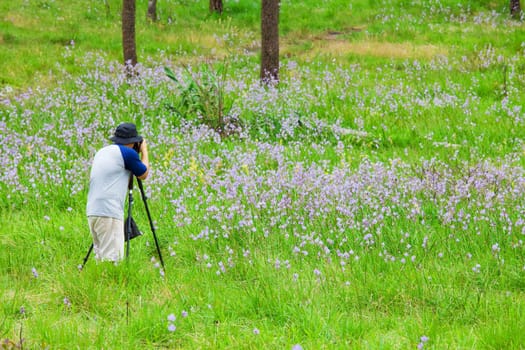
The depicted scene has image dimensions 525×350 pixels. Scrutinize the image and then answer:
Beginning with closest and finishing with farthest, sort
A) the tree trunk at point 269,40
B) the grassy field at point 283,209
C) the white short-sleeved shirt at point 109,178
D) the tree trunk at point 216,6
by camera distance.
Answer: the grassy field at point 283,209, the white short-sleeved shirt at point 109,178, the tree trunk at point 269,40, the tree trunk at point 216,6

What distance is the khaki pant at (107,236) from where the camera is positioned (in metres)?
5.09

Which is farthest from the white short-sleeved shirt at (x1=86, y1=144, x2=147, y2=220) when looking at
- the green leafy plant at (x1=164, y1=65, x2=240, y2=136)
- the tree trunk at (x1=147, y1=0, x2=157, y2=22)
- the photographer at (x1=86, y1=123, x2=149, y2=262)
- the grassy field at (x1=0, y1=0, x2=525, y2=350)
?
the tree trunk at (x1=147, y1=0, x2=157, y2=22)

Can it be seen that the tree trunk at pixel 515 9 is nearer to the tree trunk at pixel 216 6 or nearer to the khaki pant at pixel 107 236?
the tree trunk at pixel 216 6

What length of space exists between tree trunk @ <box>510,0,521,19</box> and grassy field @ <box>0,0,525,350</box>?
595cm

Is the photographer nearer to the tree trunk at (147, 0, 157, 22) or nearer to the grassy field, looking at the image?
the grassy field

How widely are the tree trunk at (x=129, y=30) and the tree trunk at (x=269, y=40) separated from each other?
9.77 ft

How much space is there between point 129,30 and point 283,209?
834cm

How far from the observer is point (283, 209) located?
5.97 metres

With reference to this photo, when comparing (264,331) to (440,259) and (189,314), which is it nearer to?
(189,314)

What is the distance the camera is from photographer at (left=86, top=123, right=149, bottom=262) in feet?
16.5

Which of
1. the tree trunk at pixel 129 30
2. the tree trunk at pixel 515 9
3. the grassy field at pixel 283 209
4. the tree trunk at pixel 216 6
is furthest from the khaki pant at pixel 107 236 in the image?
the tree trunk at pixel 216 6

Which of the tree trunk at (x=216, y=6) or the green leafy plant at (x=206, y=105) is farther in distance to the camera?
the tree trunk at (x=216, y=6)

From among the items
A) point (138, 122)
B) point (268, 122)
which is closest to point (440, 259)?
point (268, 122)

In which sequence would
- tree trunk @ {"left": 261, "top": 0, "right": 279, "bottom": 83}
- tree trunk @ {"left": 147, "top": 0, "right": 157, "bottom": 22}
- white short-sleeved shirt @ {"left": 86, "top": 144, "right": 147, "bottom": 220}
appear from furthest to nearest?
tree trunk @ {"left": 147, "top": 0, "right": 157, "bottom": 22}, tree trunk @ {"left": 261, "top": 0, "right": 279, "bottom": 83}, white short-sleeved shirt @ {"left": 86, "top": 144, "right": 147, "bottom": 220}
